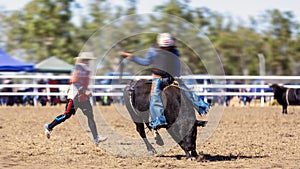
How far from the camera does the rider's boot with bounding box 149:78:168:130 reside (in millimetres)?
8969

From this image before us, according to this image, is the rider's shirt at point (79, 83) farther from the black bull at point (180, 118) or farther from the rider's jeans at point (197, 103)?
the rider's jeans at point (197, 103)

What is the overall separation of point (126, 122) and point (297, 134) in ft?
16.9

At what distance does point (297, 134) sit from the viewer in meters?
13.3

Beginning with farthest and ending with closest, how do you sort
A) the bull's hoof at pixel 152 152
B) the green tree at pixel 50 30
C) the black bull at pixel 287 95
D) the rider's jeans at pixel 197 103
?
the green tree at pixel 50 30 → the black bull at pixel 287 95 → the bull's hoof at pixel 152 152 → the rider's jeans at pixel 197 103

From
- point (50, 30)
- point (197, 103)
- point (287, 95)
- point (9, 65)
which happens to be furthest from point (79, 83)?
point (50, 30)

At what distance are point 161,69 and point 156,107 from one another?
1.86ft

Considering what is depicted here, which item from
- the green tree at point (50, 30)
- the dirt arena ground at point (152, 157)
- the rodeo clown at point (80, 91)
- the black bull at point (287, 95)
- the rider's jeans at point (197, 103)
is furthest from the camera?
the green tree at point (50, 30)

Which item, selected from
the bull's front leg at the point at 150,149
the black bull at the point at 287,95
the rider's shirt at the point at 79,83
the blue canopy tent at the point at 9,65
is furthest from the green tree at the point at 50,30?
the bull's front leg at the point at 150,149

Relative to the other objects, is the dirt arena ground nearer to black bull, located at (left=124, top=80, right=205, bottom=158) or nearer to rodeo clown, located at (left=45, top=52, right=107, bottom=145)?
black bull, located at (left=124, top=80, right=205, bottom=158)

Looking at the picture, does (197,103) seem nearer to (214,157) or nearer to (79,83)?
(214,157)

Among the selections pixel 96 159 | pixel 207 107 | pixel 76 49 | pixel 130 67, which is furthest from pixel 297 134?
pixel 76 49

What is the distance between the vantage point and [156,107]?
8.98m

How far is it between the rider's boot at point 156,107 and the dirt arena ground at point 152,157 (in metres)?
0.57

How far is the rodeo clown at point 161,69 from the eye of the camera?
345 inches
